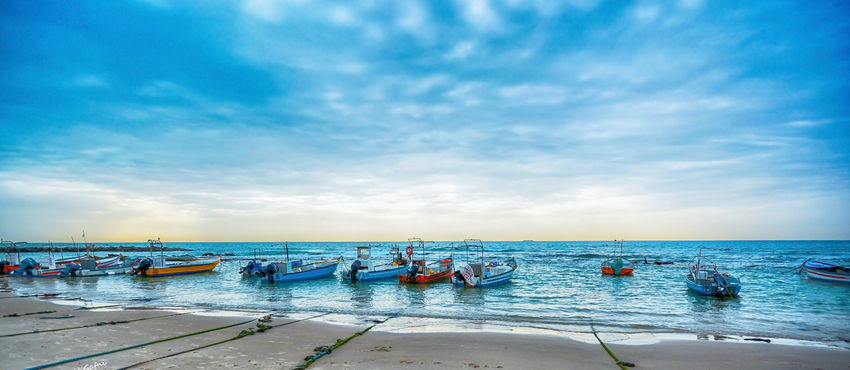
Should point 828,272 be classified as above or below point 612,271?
above

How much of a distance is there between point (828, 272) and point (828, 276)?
0.52 meters

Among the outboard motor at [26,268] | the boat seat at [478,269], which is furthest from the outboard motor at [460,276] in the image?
the outboard motor at [26,268]

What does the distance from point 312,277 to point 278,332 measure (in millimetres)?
21302

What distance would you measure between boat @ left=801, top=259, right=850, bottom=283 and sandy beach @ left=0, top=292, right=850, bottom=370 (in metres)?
23.8

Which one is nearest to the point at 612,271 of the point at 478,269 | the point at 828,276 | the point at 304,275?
the point at 828,276

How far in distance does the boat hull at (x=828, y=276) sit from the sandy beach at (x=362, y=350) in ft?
77.2

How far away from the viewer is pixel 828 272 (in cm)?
2900

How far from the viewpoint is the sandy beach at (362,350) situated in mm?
8875

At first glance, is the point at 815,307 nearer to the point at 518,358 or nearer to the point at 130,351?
the point at 518,358

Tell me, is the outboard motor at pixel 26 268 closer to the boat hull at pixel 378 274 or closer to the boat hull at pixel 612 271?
the boat hull at pixel 378 274

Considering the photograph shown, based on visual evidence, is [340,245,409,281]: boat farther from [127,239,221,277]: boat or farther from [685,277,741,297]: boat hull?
[685,277,741,297]: boat hull

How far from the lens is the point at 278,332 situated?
1226 cm

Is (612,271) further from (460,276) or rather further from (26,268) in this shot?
(26,268)

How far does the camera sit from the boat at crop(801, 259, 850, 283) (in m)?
27.6
